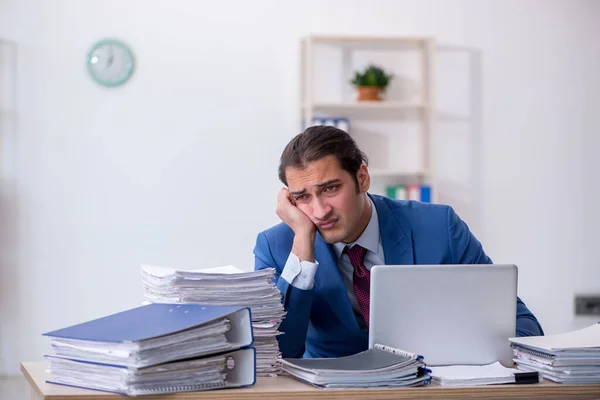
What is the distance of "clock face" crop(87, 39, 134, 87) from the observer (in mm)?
4453

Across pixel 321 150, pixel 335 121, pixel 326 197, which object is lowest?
pixel 326 197

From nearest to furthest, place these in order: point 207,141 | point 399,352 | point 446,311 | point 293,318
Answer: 1. point 399,352
2. point 446,311
3. point 293,318
4. point 207,141

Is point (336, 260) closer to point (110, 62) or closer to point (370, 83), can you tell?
point (370, 83)

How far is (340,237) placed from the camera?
2.29 m

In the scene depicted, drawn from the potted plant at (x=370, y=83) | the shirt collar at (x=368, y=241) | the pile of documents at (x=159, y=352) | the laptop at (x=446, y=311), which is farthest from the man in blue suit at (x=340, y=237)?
the potted plant at (x=370, y=83)

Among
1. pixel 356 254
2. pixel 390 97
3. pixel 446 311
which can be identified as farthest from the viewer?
pixel 390 97

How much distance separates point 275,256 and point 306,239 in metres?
0.15

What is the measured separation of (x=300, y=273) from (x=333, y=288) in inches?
7.2

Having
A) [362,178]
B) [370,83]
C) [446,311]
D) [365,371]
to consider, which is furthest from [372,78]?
[365,371]

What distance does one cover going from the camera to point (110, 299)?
4520 mm

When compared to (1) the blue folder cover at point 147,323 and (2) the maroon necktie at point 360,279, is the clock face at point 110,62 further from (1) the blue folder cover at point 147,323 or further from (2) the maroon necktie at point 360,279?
(1) the blue folder cover at point 147,323

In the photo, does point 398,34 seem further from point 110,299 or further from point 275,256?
point 275,256

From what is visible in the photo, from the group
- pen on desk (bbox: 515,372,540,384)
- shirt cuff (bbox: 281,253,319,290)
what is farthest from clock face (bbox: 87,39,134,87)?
pen on desk (bbox: 515,372,540,384)

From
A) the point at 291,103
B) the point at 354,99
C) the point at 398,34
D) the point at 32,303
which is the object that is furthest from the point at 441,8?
the point at 32,303
